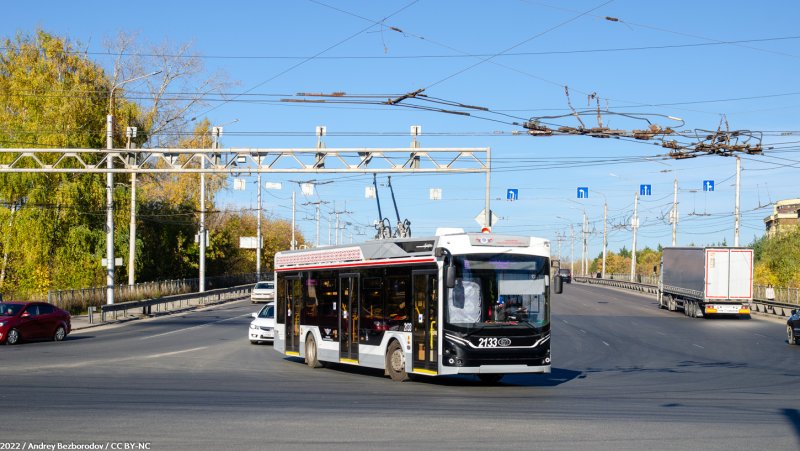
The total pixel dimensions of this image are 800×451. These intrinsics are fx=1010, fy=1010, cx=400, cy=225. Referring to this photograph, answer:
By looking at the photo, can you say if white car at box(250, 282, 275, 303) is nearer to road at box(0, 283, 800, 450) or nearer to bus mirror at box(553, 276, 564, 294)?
road at box(0, 283, 800, 450)

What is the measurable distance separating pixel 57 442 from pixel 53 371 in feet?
38.3

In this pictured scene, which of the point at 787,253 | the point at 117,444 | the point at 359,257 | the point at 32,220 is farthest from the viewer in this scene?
the point at 787,253

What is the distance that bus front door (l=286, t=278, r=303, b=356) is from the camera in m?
25.9

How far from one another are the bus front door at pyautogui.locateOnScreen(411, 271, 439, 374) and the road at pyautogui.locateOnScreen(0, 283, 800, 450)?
22.5 inches

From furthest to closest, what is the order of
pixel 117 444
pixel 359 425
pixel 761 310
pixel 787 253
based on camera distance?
pixel 787 253
pixel 761 310
pixel 359 425
pixel 117 444

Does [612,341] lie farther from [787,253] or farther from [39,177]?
[787,253]

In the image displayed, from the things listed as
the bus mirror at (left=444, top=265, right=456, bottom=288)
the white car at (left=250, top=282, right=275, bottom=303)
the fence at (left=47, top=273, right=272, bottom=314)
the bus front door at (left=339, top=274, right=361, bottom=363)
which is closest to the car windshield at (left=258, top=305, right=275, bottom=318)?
the bus front door at (left=339, top=274, right=361, bottom=363)

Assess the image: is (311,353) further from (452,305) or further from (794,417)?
(794,417)

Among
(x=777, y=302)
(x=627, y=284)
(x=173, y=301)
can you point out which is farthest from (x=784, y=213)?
(x=173, y=301)

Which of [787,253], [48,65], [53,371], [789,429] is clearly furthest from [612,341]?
[787,253]

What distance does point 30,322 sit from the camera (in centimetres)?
3462

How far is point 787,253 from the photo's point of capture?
92.4m

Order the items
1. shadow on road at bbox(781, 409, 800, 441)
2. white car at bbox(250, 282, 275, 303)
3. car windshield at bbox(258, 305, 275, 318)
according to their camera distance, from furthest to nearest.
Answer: white car at bbox(250, 282, 275, 303) → car windshield at bbox(258, 305, 275, 318) → shadow on road at bbox(781, 409, 800, 441)

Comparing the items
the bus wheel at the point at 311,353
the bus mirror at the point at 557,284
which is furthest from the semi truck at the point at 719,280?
the bus mirror at the point at 557,284
